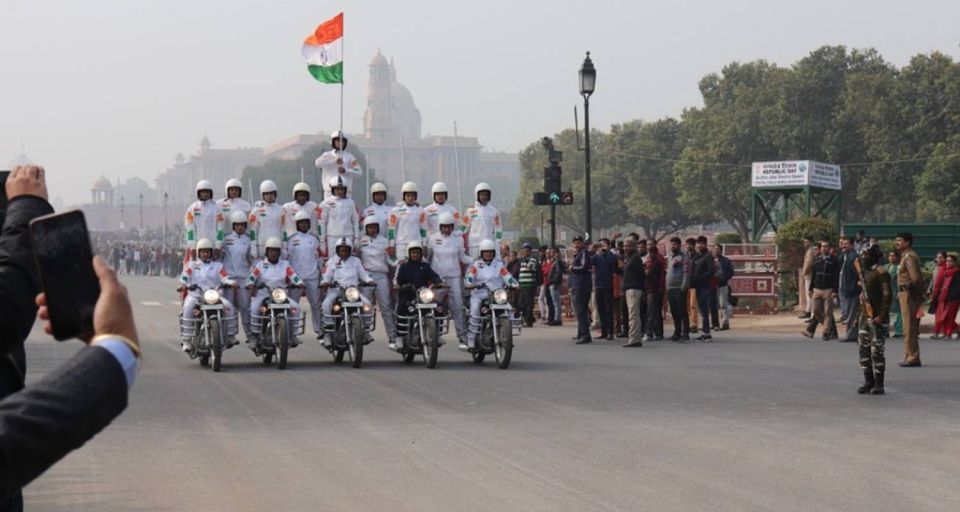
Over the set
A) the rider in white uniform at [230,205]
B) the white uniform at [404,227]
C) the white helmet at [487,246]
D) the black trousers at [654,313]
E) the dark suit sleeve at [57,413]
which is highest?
the rider in white uniform at [230,205]

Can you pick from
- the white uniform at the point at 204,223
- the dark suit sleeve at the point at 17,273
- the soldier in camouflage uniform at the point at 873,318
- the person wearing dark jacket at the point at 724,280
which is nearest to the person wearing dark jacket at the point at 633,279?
the person wearing dark jacket at the point at 724,280

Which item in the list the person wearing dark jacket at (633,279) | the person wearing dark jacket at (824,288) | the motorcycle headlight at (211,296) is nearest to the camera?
the motorcycle headlight at (211,296)

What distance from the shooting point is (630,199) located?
10075 centimetres

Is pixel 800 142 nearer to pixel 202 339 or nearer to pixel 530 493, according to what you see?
pixel 202 339

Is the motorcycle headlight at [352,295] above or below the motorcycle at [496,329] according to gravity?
above

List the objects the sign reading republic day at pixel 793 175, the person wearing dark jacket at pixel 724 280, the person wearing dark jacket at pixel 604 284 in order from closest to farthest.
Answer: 1. the person wearing dark jacket at pixel 604 284
2. the person wearing dark jacket at pixel 724 280
3. the sign reading republic day at pixel 793 175

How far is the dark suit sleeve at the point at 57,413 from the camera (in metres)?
2.51

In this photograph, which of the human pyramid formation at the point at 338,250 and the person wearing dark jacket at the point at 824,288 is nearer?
the human pyramid formation at the point at 338,250

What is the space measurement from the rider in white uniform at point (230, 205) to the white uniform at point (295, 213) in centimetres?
57

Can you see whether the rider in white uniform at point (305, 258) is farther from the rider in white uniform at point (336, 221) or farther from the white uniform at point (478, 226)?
the white uniform at point (478, 226)

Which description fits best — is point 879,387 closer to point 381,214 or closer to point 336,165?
point 381,214

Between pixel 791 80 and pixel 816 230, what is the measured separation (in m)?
47.4

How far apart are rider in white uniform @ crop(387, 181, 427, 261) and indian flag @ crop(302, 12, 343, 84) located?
22.4 feet

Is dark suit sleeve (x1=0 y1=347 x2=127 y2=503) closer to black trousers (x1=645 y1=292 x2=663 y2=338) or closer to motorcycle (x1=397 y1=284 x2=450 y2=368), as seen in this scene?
motorcycle (x1=397 y1=284 x2=450 y2=368)
